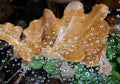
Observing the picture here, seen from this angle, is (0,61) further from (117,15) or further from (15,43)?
(117,15)

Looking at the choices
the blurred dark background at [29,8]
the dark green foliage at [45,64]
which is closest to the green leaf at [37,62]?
the dark green foliage at [45,64]

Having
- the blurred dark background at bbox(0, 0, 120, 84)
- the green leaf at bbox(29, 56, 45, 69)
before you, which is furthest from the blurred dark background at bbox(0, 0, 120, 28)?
the green leaf at bbox(29, 56, 45, 69)

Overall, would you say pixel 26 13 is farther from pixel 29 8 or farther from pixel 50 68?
pixel 50 68

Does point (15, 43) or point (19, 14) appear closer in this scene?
point (15, 43)

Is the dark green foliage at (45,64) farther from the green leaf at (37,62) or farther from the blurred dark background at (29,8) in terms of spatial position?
the blurred dark background at (29,8)

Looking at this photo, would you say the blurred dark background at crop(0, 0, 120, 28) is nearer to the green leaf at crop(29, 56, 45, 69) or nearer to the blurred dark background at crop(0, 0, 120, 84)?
the blurred dark background at crop(0, 0, 120, 84)

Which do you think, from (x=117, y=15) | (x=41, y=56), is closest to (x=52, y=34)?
(x=41, y=56)

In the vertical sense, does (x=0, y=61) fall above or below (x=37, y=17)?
below

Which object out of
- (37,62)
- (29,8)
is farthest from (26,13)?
(37,62)
